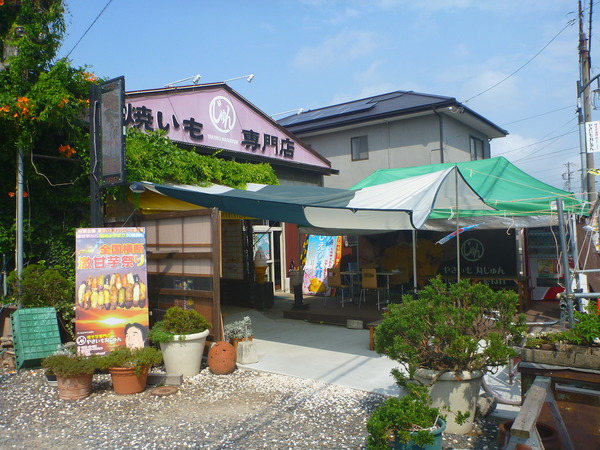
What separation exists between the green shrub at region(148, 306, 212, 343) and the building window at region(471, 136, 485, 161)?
47.9 ft

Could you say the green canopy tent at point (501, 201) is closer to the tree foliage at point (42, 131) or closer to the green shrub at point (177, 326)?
the green shrub at point (177, 326)

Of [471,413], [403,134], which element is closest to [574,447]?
[471,413]

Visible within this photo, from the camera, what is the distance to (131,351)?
5438 mm

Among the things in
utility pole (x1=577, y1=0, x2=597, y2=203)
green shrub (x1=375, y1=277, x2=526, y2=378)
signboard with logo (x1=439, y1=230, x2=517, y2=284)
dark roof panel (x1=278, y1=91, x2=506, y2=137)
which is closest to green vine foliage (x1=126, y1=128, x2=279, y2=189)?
green shrub (x1=375, y1=277, x2=526, y2=378)

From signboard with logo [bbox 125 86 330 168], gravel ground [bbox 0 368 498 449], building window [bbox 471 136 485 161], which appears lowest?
gravel ground [bbox 0 368 498 449]

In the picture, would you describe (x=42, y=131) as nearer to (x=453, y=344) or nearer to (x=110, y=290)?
(x=110, y=290)

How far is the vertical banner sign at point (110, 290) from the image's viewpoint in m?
5.76

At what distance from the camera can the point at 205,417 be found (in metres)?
4.54

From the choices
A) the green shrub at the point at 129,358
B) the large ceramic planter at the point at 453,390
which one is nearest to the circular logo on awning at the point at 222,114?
the green shrub at the point at 129,358

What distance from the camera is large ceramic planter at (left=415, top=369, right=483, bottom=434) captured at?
3840 mm

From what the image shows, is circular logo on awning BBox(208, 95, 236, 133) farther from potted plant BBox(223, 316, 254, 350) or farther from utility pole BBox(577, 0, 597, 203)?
utility pole BBox(577, 0, 597, 203)

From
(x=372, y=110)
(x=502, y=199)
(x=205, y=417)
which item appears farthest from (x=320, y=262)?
(x=205, y=417)

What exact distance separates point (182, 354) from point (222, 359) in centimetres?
50

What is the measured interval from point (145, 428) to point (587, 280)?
7.17 metres
